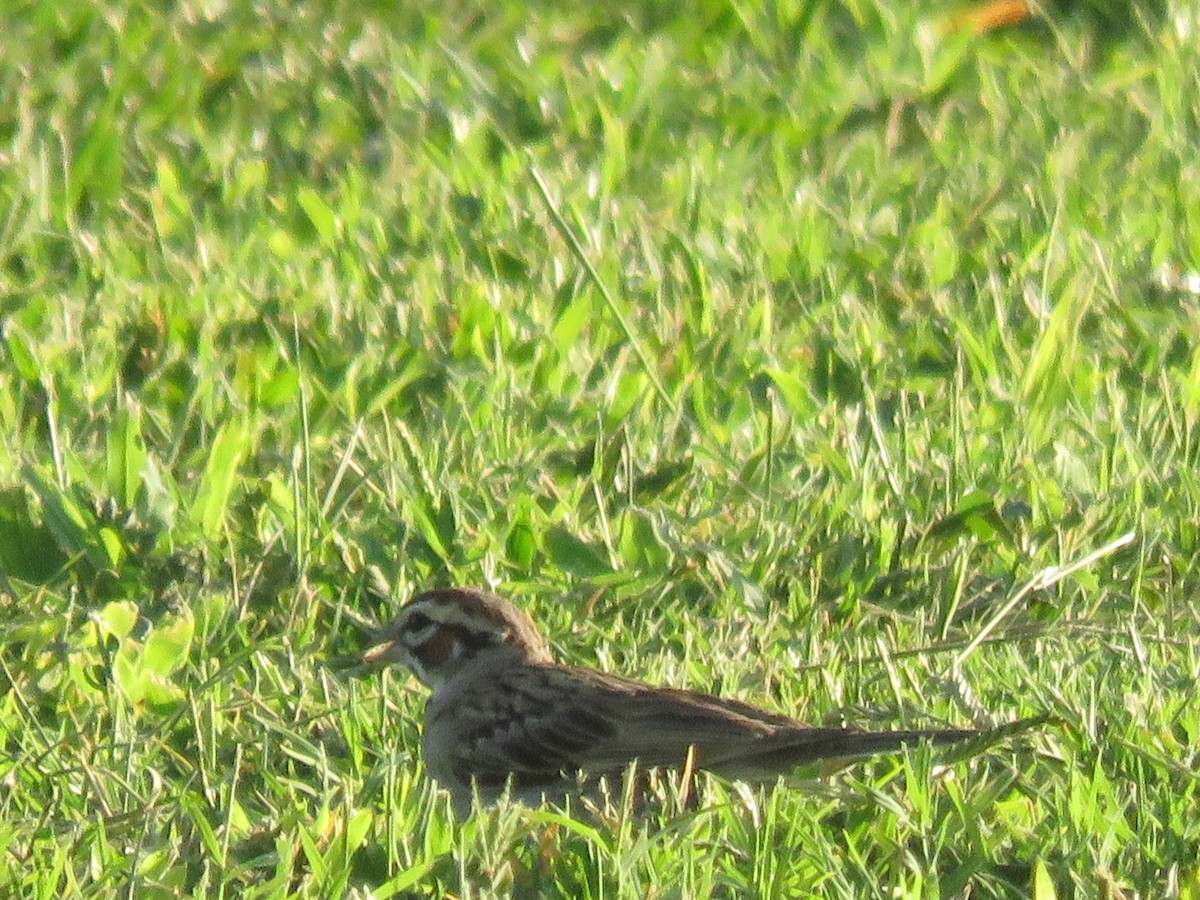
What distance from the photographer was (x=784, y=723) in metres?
4.68

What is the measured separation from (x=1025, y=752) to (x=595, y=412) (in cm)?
211

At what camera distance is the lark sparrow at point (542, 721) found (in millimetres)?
4633

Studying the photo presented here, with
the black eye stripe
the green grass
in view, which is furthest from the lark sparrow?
the green grass

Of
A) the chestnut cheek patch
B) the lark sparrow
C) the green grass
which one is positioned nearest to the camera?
the green grass

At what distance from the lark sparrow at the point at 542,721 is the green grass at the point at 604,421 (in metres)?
0.11

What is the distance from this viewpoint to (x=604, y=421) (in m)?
6.40

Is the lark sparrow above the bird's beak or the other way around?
the other way around

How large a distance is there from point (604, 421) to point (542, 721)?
1.48 metres

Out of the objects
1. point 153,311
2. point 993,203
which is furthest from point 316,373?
point 993,203

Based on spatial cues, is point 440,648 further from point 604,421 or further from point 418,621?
point 604,421

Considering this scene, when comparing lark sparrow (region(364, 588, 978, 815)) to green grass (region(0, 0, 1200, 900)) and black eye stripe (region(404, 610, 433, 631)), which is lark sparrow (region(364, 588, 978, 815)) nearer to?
black eye stripe (region(404, 610, 433, 631))

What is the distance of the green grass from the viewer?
439cm

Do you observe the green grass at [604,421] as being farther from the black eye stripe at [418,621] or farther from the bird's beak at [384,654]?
the black eye stripe at [418,621]

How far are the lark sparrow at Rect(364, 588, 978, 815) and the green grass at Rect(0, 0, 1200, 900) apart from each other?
11cm
